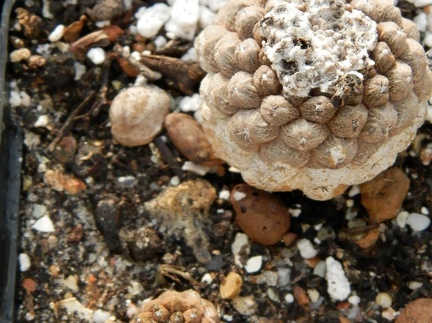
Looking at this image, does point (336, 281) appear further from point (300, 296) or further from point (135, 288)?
point (135, 288)

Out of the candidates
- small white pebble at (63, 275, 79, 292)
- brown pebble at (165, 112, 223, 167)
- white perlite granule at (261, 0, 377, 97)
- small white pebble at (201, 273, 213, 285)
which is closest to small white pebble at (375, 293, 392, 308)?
small white pebble at (201, 273, 213, 285)

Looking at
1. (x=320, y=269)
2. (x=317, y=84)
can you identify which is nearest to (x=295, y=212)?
(x=320, y=269)

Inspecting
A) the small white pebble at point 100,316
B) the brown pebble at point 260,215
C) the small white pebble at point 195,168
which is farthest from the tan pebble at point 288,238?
the small white pebble at point 100,316

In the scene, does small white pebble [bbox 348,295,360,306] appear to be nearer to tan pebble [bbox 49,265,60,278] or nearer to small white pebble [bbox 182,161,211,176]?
small white pebble [bbox 182,161,211,176]

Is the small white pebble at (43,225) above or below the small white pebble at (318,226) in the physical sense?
below

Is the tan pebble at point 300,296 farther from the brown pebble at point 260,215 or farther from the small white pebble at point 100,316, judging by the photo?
the small white pebble at point 100,316
